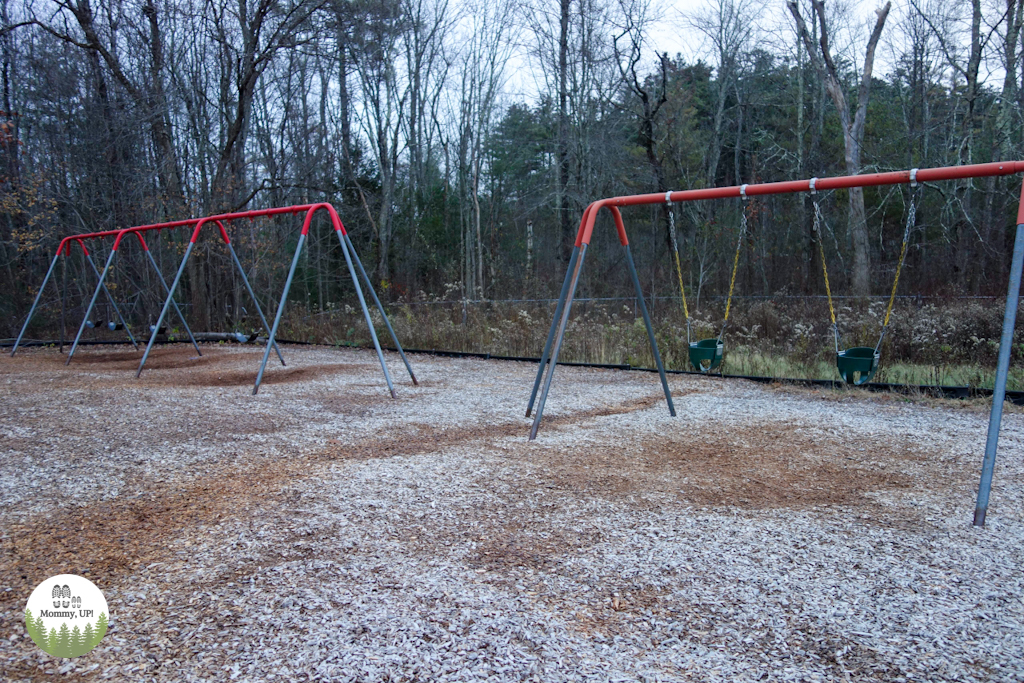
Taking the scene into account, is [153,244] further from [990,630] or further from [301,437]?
[990,630]

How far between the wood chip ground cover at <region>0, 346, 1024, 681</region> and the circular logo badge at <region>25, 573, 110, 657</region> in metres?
Answer: 0.05

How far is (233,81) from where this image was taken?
49.5 feet

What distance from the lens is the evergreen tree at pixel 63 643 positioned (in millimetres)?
2063

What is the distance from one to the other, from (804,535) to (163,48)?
15.1 meters

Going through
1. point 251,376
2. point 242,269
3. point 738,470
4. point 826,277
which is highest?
point 242,269

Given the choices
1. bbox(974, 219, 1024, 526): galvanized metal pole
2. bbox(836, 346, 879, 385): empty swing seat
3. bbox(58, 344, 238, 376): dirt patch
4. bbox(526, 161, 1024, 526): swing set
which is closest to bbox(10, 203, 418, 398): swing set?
bbox(58, 344, 238, 376): dirt patch

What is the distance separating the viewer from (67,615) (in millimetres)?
2283

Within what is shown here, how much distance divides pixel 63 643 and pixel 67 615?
0.19 metres

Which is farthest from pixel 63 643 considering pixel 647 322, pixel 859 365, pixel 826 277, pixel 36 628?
pixel 859 365

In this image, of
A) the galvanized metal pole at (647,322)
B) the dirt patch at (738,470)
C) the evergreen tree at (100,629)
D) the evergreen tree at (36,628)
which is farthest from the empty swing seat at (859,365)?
the evergreen tree at (36,628)

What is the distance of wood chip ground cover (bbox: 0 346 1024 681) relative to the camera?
206 centimetres

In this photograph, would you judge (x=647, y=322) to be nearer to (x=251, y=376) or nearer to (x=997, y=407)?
(x=997, y=407)

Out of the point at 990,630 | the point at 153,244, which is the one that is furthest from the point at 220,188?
the point at 990,630

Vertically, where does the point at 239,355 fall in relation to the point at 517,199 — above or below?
below
